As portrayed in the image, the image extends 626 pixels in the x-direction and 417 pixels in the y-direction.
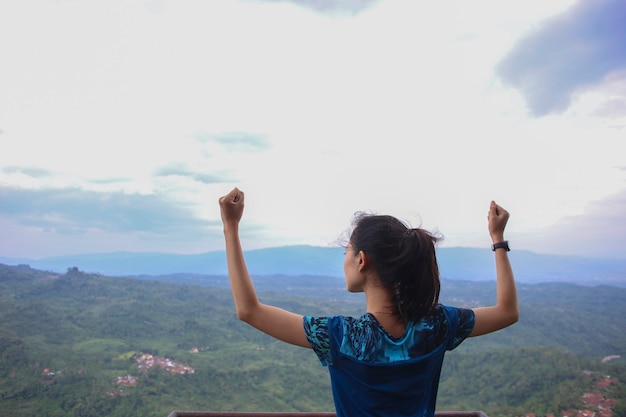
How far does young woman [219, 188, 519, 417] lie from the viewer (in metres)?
0.99

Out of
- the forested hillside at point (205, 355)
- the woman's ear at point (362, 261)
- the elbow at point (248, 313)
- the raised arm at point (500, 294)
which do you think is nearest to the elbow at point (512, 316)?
the raised arm at point (500, 294)

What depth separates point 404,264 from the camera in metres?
1.04

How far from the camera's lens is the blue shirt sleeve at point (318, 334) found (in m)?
0.99

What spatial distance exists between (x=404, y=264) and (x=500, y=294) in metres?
0.34

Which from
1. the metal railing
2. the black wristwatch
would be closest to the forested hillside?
the metal railing

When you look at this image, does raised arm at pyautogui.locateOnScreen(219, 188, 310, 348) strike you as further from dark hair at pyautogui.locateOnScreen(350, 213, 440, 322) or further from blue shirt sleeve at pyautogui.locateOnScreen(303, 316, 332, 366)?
dark hair at pyautogui.locateOnScreen(350, 213, 440, 322)

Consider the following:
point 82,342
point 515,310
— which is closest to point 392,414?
point 515,310

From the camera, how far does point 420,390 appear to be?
1.03 metres

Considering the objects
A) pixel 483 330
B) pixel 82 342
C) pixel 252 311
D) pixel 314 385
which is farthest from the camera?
pixel 82 342

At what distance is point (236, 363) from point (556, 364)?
18.5 meters

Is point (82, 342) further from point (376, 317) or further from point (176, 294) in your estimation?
point (376, 317)

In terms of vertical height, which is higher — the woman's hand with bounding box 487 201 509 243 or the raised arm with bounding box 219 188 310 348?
the woman's hand with bounding box 487 201 509 243

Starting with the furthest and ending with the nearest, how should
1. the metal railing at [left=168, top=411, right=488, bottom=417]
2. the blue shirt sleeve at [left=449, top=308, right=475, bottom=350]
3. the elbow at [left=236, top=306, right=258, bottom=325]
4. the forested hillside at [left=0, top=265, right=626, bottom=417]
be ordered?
the forested hillside at [left=0, top=265, right=626, bottom=417] < the metal railing at [left=168, top=411, right=488, bottom=417] < the blue shirt sleeve at [left=449, top=308, right=475, bottom=350] < the elbow at [left=236, top=306, right=258, bottom=325]

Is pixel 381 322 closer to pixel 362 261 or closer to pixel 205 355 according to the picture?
pixel 362 261
